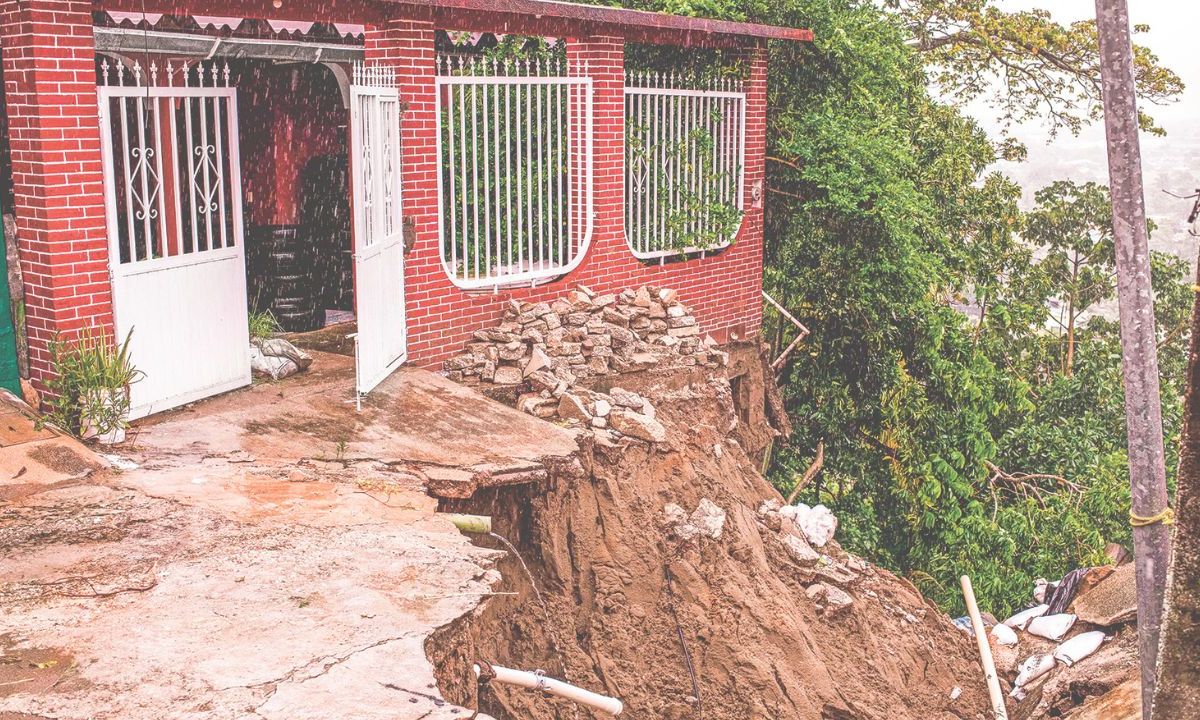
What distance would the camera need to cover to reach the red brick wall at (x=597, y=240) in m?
9.12

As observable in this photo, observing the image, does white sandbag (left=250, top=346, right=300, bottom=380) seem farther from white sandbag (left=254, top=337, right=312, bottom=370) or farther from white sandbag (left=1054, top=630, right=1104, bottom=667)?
white sandbag (left=1054, top=630, right=1104, bottom=667)

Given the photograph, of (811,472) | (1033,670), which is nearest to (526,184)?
(811,472)

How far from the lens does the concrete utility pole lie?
6043 mm

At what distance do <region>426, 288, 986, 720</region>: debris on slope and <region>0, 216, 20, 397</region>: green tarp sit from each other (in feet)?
9.81

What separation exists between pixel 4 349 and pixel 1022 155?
52.8 feet

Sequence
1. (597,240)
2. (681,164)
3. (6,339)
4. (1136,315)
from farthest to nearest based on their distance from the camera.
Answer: (681,164), (597,240), (6,339), (1136,315)

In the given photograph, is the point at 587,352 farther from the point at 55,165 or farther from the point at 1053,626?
the point at 1053,626

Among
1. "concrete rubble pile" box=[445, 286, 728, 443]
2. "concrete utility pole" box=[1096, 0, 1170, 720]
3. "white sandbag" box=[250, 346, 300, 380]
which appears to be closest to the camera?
"concrete utility pole" box=[1096, 0, 1170, 720]

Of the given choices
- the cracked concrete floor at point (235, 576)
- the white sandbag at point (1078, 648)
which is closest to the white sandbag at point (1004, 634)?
the white sandbag at point (1078, 648)

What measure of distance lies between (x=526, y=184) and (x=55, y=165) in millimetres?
4581

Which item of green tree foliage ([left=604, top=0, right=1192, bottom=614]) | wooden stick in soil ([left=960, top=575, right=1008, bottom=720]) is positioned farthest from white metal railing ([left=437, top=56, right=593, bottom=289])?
wooden stick in soil ([left=960, top=575, right=1008, bottom=720])

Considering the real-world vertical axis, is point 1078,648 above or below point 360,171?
below

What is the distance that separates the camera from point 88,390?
713 centimetres

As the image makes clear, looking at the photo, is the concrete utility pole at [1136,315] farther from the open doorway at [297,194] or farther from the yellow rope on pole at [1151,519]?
the open doorway at [297,194]
